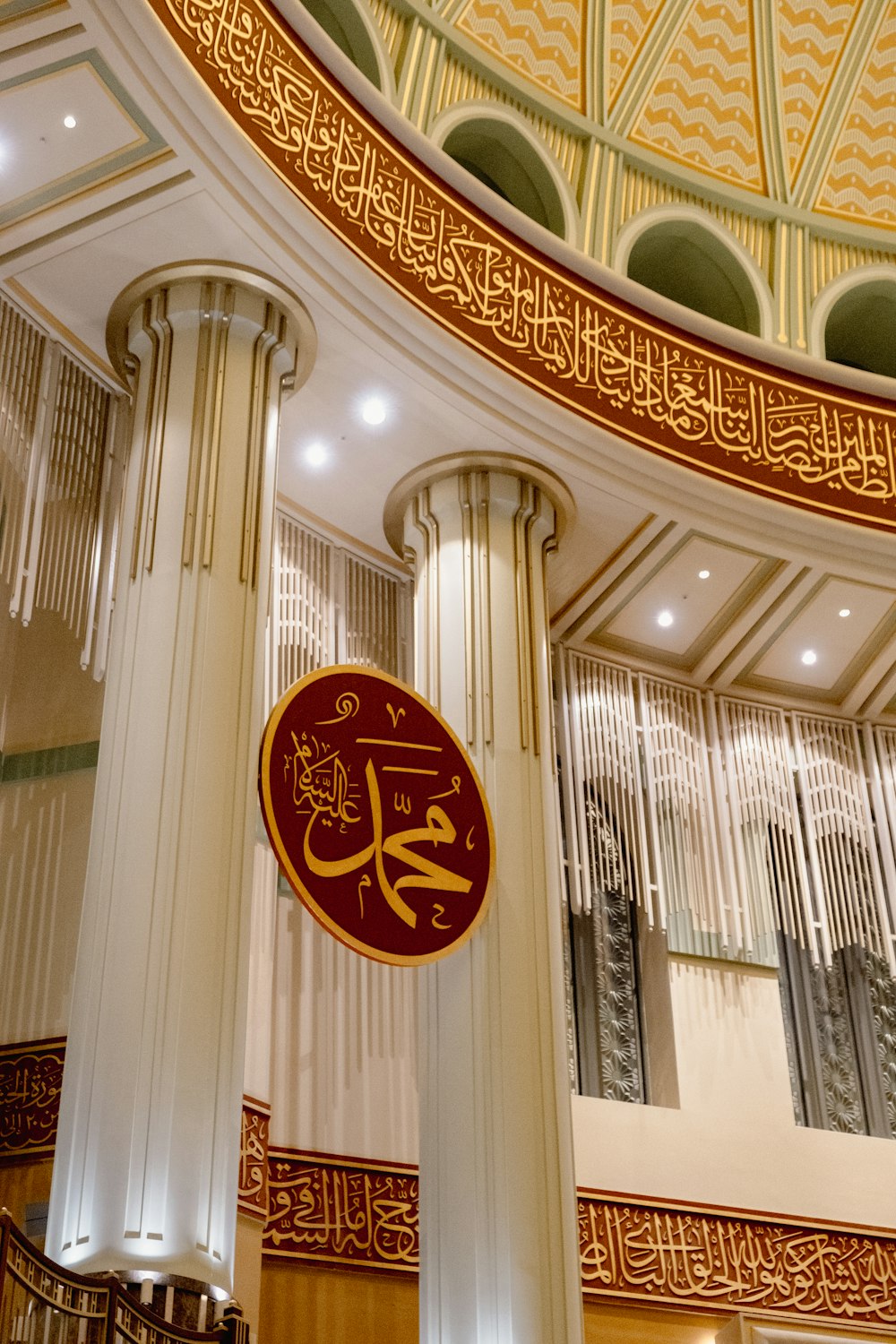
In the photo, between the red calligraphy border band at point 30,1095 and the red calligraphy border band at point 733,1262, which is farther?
the red calligraphy border band at point 733,1262

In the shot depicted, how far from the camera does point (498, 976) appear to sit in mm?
5660

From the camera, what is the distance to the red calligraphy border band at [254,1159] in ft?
19.0

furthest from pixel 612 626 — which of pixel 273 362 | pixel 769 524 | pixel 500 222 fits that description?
pixel 273 362

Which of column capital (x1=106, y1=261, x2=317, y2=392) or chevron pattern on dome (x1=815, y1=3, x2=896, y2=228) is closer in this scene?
column capital (x1=106, y1=261, x2=317, y2=392)

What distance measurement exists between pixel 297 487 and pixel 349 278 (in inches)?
44.5

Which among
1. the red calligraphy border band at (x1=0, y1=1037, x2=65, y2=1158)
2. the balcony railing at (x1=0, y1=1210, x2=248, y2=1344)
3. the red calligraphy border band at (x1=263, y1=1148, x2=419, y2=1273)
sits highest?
the red calligraphy border band at (x1=0, y1=1037, x2=65, y2=1158)

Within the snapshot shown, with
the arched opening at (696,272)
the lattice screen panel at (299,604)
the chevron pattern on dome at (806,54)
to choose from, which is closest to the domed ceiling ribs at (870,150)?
the chevron pattern on dome at (806,54)

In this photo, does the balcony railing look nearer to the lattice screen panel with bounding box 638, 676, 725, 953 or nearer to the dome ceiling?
the lattice screen panel with bounding box 638, 676, 725, 953

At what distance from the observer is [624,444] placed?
681cm

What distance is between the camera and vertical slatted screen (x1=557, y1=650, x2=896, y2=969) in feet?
24.8

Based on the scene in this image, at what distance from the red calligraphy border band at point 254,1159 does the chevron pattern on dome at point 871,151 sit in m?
5.11

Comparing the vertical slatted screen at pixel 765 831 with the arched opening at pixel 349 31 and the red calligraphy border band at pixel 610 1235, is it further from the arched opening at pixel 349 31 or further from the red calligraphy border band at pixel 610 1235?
the arched opening at pixel 349 31

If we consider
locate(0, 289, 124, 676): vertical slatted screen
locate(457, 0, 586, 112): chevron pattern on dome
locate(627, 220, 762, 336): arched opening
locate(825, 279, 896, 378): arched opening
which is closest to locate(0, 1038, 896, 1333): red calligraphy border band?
locate(0, 289, 124, 676): vertical slatted screen

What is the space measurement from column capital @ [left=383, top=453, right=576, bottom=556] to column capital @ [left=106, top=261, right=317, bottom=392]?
3.09 ft
